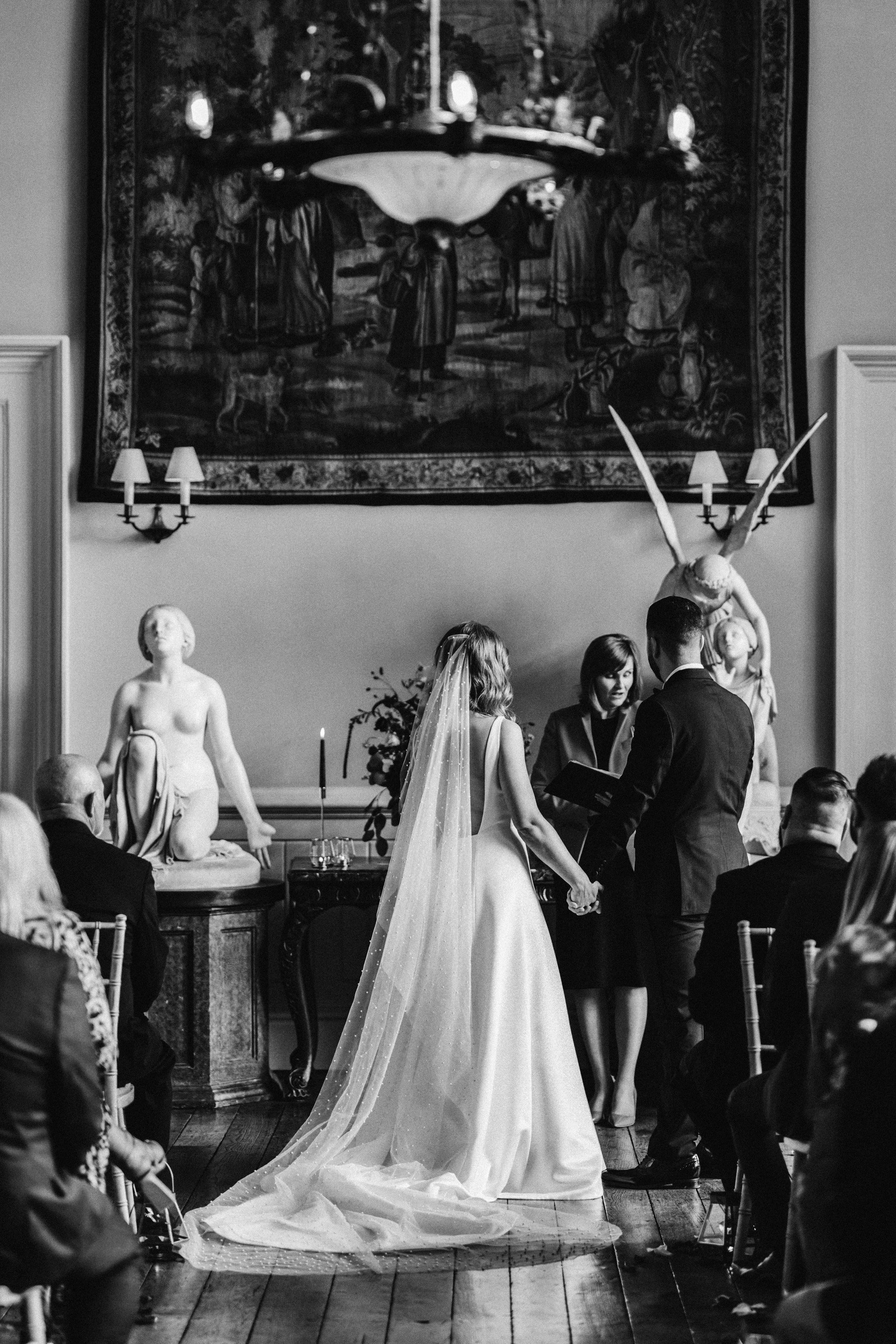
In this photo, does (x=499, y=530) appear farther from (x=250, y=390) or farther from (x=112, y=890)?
(x=112, y=890)

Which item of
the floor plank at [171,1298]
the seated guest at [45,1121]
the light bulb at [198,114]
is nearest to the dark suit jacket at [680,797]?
the floor plank at [171,1298]

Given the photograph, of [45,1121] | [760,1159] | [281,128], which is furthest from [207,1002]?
[45,1121]

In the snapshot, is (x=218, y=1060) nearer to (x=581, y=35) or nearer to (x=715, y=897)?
(x=715, y=897)

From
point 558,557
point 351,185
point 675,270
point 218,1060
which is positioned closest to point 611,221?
point 675,270

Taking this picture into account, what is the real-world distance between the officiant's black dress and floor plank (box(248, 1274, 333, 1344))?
2.33 meters

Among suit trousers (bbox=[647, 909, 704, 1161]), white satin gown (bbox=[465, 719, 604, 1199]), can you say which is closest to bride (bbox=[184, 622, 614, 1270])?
white satin gown (bbox=[465, 719, 604, 1199])

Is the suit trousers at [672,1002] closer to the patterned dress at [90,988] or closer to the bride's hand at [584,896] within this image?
the bride's hand at [584,896]

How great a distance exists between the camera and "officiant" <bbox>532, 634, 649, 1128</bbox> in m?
6.73

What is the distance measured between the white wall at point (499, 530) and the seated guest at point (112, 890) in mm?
3053

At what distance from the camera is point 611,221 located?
789cm

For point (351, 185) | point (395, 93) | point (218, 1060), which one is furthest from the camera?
point (395, 93)

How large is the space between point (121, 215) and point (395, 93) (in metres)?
1.43

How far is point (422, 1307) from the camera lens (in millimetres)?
4262

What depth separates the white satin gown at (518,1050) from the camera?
5.33 metres
